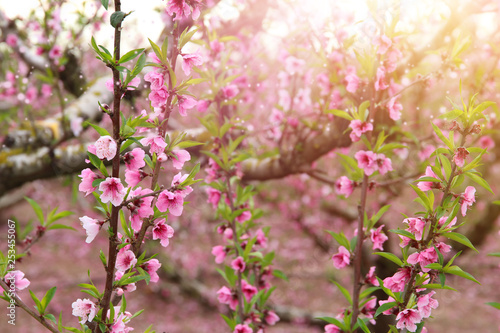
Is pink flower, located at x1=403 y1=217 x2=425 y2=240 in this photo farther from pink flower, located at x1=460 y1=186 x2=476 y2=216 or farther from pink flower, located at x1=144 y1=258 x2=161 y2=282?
pink flower, located at x1=144 y1=258 x2=161 y2=282

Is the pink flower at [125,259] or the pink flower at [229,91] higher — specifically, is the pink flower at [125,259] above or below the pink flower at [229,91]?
below

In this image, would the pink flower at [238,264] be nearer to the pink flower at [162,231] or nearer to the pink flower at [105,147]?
the pink flower at [162,231]

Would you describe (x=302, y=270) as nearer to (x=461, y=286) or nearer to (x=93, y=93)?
(x=461, y=286)

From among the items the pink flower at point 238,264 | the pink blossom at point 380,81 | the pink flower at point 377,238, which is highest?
the pink blossom at point 380,81

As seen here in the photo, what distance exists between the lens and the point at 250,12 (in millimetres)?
3977

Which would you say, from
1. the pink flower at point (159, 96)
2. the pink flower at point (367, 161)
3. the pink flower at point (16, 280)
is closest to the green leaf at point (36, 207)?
the pink flower at point (16, 280)

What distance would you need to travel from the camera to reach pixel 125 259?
4.44 ft

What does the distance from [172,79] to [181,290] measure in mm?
9305

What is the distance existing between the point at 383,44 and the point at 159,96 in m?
1.22

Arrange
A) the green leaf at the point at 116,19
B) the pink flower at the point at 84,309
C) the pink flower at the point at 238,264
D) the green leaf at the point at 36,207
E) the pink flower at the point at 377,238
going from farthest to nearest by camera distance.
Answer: the pink flower at the point at 238,264, the green leaf at the point at 36,207, the pink flower at the point at 377,238, the pink flower at the point at 84,309, the green leaf at the point at 116,19

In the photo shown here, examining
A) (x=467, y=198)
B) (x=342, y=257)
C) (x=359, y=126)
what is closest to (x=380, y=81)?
(x=359, y=126)

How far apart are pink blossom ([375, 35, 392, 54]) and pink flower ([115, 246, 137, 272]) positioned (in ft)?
5.03

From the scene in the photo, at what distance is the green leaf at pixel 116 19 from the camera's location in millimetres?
1126

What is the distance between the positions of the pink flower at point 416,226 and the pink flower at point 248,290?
3.23ft
